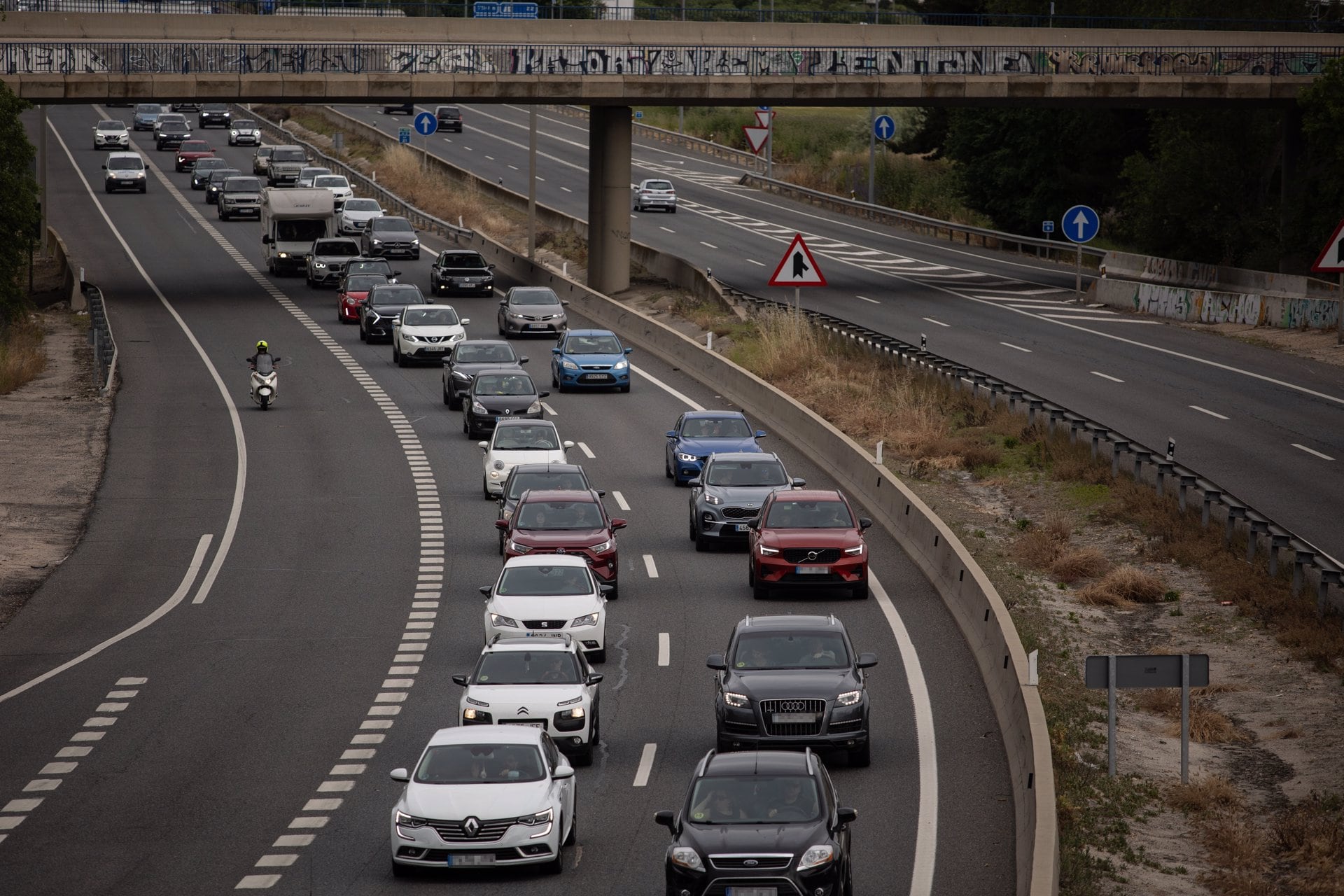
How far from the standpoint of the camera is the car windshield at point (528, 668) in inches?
739

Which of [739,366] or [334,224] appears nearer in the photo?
[739,366]

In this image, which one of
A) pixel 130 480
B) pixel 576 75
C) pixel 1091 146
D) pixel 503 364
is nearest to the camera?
pixel 130 480

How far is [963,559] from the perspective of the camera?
24797 millimetres

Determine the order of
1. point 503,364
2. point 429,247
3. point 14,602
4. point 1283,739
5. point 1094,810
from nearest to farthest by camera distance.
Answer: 1. point 1094,810
2. point 1283,739
3. point 14,602
4. point 503,364
5. point 429,247

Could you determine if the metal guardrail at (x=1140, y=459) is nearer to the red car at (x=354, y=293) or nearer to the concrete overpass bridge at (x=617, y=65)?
the concrete overpass bridge at (x=617, y=65)

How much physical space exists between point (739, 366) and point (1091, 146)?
47558 millimetres

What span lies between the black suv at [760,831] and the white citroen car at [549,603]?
7.01m

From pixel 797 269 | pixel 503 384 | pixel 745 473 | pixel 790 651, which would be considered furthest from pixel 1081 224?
pixel 790 651

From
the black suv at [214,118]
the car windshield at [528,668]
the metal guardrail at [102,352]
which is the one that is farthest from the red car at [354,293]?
the black suv at [214,118]

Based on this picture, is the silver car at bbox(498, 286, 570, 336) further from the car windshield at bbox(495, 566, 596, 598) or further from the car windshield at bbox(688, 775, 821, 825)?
the car windshield at bbox(688, 775, 821, 825)

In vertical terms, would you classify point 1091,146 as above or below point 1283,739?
above

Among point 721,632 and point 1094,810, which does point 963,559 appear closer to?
point 721,632

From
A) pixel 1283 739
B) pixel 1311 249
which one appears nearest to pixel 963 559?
pixel 1283 739

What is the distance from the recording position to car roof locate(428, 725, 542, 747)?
16.0 m
